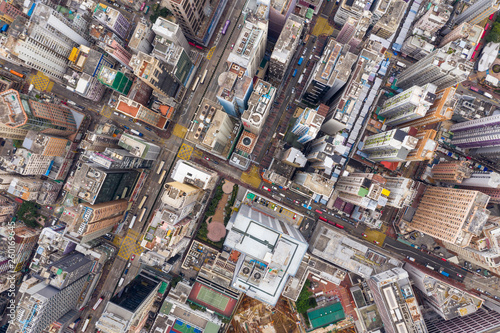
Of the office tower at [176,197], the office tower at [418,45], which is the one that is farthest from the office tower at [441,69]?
the office tower at [176,197]

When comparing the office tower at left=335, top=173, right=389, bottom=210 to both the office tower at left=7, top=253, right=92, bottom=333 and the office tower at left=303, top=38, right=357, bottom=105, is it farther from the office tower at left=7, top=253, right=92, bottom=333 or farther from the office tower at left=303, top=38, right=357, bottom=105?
the office tower at left=7, top=253, right=92, bottom=333

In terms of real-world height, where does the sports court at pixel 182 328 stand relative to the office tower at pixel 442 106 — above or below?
below

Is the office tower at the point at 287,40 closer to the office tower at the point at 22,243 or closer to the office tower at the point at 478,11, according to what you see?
the office tower at the point at 478,11

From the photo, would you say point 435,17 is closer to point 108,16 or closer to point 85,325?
point 108,16

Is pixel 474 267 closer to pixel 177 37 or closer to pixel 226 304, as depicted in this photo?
pixel 226 304

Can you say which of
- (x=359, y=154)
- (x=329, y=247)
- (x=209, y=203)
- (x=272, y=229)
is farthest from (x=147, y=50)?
(x=329, y=247)

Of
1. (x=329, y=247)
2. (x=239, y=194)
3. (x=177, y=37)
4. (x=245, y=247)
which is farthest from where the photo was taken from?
(x=239, y=194)

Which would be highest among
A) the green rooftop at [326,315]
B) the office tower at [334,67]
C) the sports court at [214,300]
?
the office tower at [334,67]
